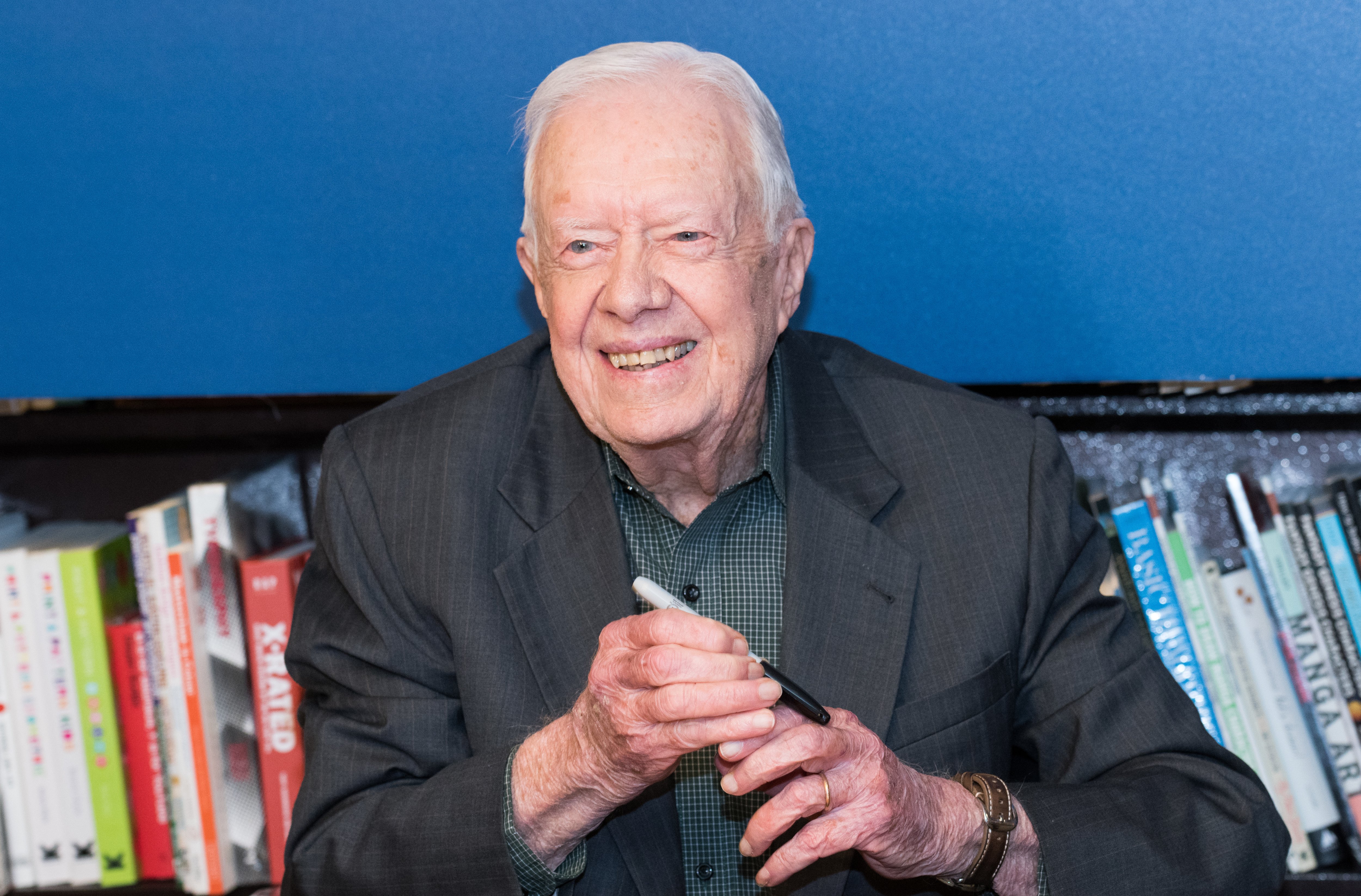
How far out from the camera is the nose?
1.22m

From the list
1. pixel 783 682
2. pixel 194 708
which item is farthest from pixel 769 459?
pixel 194 708

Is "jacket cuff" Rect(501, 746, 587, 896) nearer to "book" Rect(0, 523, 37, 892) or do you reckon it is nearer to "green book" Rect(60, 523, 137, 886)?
"green book" Rect(60, 523, 137, 886)

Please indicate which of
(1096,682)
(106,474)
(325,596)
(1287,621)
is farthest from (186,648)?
(1287,621)

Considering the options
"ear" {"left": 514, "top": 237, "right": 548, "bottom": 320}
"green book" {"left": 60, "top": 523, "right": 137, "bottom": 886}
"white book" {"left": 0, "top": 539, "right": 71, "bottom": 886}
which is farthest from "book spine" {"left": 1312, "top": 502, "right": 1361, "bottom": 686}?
"white book" {"left": 0, "top": 539, "right": 71, "bottom": 886}

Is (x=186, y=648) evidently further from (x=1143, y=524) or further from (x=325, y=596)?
(x=1143, y=524)

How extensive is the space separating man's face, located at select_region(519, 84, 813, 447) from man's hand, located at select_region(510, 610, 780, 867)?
0.30 meters

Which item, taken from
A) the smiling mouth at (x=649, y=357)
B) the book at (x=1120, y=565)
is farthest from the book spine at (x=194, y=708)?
the book at (x=1120, y=565)

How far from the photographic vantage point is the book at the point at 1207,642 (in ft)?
5.05

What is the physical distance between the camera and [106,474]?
6.26 ft

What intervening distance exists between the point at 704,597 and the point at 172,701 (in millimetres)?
788

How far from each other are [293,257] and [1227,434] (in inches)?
57.0

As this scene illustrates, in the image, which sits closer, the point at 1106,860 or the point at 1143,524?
the point at 1106,860

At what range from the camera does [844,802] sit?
1118mm

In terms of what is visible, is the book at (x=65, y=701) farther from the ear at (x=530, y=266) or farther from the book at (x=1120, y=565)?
the book at (x=1120, y=565)
